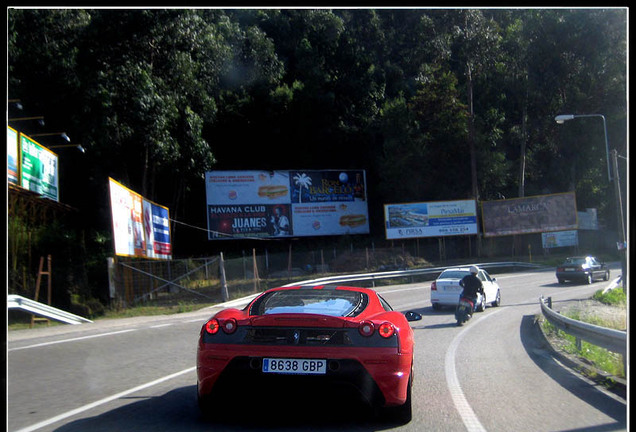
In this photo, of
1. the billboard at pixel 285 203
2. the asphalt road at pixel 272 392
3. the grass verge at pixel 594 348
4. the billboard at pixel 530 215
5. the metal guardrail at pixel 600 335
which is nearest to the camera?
the asphalt road at pixel 272 392

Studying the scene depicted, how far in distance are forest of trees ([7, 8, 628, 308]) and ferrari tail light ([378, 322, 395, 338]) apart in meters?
30.3

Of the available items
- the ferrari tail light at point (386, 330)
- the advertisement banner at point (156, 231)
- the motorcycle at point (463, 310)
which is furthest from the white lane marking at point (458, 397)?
the advertisement banner at point (156, 231)

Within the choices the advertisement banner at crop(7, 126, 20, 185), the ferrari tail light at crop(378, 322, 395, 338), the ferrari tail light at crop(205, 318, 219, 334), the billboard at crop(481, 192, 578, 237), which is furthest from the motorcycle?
the billboard at crop(481, 192, 578, 237)

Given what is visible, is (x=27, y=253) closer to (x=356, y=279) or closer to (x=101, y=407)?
(x=356, y=279)

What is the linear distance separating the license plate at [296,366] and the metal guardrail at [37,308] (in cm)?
1294

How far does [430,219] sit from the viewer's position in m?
44.5

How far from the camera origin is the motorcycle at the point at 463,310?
52.6 ft

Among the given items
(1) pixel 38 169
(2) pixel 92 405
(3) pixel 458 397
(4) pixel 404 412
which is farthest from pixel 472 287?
(1) pixel 38 169

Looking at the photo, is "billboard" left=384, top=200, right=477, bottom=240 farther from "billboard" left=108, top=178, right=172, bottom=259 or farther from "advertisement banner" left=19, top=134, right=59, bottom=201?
"advertisement banner" left=19, top=134, right=59, bottom=201

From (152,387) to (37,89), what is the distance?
2663 cm

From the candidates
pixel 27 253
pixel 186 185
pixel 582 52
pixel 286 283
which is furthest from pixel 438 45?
pixel 27 253

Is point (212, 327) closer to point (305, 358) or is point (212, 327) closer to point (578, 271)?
point (305, 358)

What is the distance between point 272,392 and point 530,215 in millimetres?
42424

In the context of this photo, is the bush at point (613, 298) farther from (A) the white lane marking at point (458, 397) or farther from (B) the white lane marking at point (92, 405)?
(B) the white lane marking at point (92, 405)
